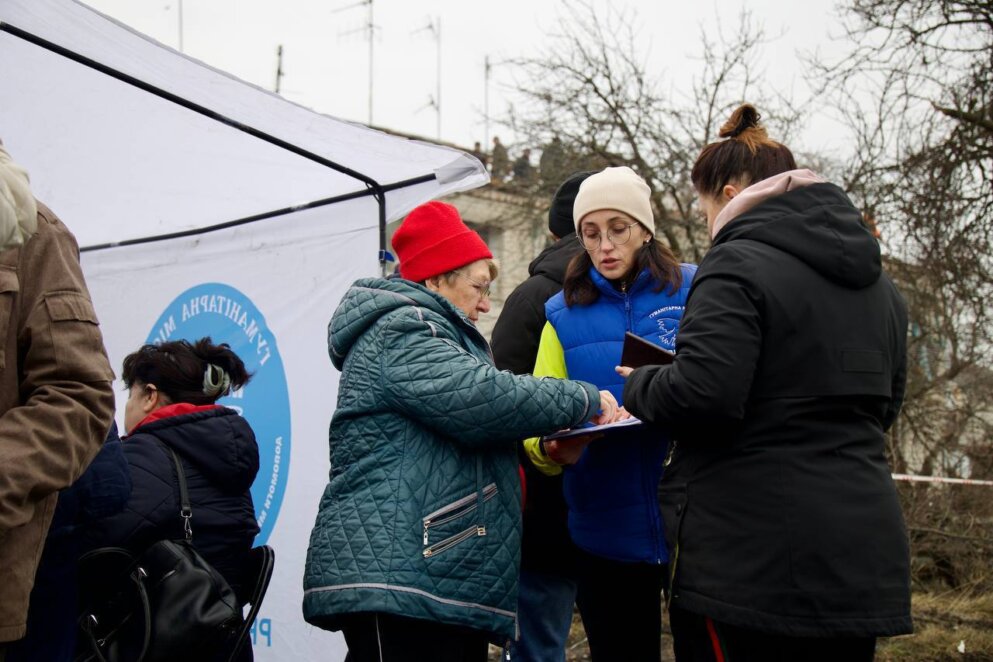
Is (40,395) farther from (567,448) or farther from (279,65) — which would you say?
(279,65)

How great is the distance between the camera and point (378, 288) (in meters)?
2.55

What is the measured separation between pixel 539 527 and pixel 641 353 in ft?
2.99

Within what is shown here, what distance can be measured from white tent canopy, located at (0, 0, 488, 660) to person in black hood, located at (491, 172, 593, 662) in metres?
0.45

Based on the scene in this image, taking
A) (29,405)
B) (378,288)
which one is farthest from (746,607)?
(29,405)

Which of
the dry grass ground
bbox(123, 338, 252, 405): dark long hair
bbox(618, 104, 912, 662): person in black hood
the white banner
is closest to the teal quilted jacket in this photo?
bbox(618, 104, 912, 662): person in black hood

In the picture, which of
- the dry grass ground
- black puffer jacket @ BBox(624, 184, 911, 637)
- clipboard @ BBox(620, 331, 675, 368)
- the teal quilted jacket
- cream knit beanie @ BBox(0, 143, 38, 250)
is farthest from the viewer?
the dry grass ground

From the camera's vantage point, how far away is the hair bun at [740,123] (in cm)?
244

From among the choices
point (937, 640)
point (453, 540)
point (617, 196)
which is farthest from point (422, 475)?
point (937, 640)

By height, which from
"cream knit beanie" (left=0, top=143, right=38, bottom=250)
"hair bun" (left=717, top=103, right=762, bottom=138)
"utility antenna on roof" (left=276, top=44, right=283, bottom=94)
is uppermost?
"utility antenna on roof" (left=276, top=44, right=283, bottom=94)

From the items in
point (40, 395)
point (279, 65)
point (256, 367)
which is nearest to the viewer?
Result: point (40, 395)

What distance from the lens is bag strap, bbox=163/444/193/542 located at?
2656 mm

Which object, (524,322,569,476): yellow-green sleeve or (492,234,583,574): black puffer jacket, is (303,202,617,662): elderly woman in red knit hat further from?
(492,234,583,574): black puffer jacket

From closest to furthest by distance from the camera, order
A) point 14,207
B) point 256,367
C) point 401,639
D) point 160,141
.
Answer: point 14,207
point 401,639
point 160,141
point 256,367

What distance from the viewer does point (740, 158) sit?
235 cm
